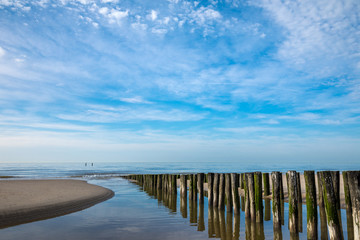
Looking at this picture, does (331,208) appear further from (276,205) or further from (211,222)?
(211,222)

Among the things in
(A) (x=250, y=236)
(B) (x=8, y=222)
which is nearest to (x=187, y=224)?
(A) (x=250, y=236)

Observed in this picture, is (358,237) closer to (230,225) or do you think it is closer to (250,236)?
(250,236)

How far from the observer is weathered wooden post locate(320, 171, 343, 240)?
18.1ft

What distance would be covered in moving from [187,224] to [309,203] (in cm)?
334

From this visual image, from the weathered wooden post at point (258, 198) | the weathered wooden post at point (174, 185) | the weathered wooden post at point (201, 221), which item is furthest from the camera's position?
the weathered wooden post at point (174, 185)

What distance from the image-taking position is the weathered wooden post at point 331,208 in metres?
5.50

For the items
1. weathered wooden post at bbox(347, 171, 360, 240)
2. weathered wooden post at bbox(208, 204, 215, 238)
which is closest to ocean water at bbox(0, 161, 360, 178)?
weathered wooden post at bbox(208, 204, 215, 238)

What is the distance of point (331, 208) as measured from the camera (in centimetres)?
560

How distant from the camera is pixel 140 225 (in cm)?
745

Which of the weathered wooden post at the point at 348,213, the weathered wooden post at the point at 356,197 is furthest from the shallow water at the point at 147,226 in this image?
the weathered wooden post at the point at 356,197

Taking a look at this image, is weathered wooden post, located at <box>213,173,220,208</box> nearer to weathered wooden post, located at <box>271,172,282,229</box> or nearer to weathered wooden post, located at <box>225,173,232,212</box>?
weathered wooden post, located at <box>225,173,232,212</box>

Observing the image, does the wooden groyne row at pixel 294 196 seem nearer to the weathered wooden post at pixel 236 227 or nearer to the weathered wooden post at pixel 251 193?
the weathered wooden post at pixel 251 193

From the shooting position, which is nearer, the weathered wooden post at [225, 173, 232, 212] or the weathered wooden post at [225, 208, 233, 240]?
the weathered wooden post at [225, 208, 233, 240]

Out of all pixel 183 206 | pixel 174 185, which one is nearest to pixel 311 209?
pixel 183 206
